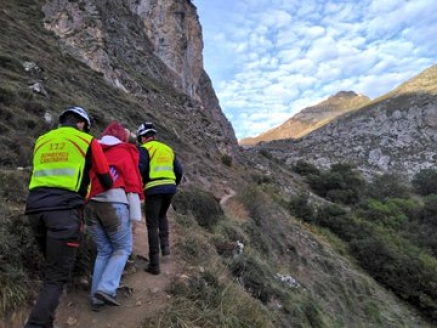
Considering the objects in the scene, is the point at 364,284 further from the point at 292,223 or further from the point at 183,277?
the point at 183,277

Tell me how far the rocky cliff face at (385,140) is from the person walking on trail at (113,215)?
53207 millimetres

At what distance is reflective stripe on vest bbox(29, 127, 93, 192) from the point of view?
295 centimetres

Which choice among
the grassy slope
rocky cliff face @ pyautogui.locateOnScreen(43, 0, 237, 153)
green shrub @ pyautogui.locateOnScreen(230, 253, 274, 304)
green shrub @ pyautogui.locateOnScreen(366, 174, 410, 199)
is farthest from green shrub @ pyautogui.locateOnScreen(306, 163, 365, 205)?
green shrub @ pyautogui.locateOnScreen(230, 253, 274, 304)

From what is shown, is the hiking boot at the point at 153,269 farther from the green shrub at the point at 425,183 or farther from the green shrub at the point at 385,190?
the green shrub at the point at 425,183

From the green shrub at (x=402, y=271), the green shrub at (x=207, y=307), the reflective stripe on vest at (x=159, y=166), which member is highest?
the reflective stripe on vest at (x=159, y=166)

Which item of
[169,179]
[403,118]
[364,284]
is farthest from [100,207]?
[403,118]

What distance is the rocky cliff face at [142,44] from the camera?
72.7ft

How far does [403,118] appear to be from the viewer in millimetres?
71250

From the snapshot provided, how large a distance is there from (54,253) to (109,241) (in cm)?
84

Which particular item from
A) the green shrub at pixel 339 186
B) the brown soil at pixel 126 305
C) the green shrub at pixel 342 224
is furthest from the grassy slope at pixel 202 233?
the green shrub at pixel 339 186

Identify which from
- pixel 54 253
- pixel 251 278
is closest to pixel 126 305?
pixel 54 253

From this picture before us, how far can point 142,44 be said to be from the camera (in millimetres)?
35344

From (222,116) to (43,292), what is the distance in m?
52.7

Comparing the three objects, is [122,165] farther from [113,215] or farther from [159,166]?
[159,166]
